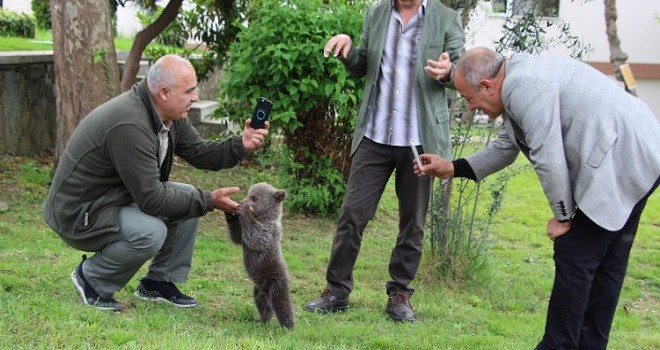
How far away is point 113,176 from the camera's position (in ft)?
17.9

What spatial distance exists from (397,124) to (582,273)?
1.97 metres

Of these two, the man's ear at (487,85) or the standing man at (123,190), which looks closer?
the man's ear at (487,85)

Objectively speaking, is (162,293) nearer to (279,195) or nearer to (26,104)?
(279,195)


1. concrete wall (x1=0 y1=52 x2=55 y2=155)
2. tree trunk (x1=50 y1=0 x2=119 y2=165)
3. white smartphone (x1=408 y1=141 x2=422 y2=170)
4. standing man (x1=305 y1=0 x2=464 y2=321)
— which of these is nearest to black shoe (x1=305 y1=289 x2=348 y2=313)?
standing man (x1=305 y1=0 x2=464 y2=321)

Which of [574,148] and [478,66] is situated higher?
[478,66]

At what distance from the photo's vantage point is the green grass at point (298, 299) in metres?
4.96

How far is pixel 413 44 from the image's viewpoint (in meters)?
6.21

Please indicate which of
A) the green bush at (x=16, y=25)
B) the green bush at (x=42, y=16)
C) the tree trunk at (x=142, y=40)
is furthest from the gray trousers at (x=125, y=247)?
the green bush at (x=42, y=16)

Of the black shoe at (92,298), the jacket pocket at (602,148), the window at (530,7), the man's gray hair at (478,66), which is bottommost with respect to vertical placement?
the black shoe at (92,298)

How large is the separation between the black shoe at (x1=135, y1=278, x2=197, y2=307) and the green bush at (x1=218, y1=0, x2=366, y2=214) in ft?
10.5

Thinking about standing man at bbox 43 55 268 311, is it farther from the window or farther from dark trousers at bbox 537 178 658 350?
the window

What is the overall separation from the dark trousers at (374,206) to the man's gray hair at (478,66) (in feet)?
5.17

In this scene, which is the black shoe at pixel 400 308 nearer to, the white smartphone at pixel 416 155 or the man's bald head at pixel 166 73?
the white smartphone at pixel 416 155

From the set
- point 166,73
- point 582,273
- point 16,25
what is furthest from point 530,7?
point 16,25
